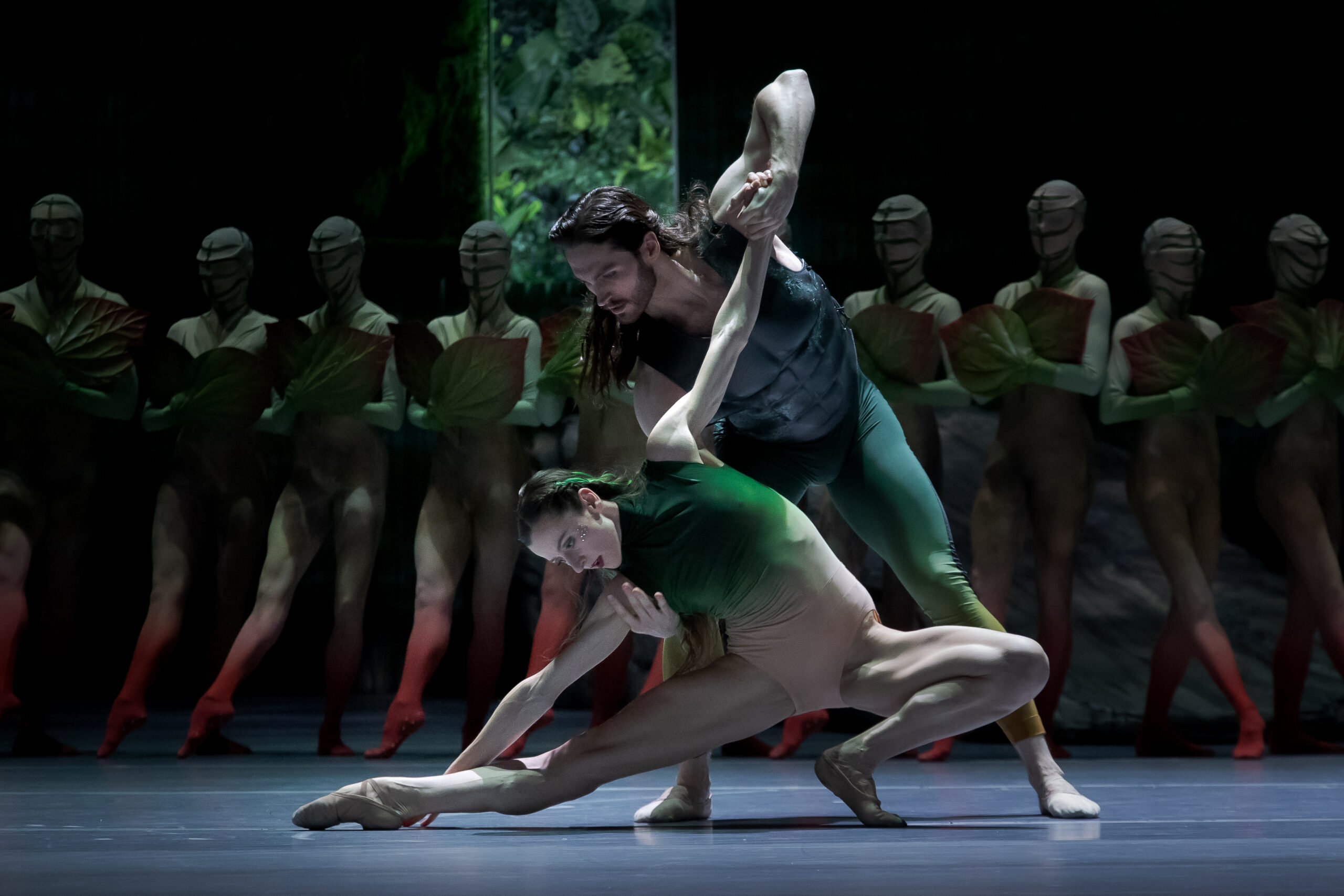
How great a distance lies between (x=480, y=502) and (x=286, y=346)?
787 millimetres

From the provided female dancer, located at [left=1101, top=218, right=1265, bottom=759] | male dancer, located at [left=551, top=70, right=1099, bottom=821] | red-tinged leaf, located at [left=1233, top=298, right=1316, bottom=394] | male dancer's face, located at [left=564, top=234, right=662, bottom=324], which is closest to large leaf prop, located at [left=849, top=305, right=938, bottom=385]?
female dancer, located at [left=1101, top=218, right=1265, bottom=759]

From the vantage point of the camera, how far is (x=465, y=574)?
760cm

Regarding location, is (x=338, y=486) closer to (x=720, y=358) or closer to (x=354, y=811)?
(x=354, y=811)

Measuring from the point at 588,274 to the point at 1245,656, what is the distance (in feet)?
12.9

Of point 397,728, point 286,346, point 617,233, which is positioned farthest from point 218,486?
point 617,233

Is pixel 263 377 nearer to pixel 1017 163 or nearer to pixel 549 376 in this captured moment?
pixel 549 376

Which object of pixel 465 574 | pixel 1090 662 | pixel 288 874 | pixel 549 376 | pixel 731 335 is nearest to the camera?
pixel 288 874

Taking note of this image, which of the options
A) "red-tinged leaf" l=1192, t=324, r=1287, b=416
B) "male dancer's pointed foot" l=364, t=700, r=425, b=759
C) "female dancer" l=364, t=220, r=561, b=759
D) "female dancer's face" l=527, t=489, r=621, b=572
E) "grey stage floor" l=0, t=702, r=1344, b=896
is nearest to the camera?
"grey stage floor" l=0, t=702, r=1344, b=896

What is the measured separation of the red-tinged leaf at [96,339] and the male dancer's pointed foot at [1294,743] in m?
3.71

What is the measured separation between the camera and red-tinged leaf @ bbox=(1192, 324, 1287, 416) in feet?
17.4

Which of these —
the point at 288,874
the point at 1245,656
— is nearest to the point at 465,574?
the point at 1245,656

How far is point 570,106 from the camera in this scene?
23.1 ft

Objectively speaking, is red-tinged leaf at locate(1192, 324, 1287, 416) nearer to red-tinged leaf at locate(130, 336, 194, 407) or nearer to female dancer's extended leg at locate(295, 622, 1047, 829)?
female dancer's extended leg at locate(295, 622, 1047, 829)

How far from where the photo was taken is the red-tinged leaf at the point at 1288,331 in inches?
215
